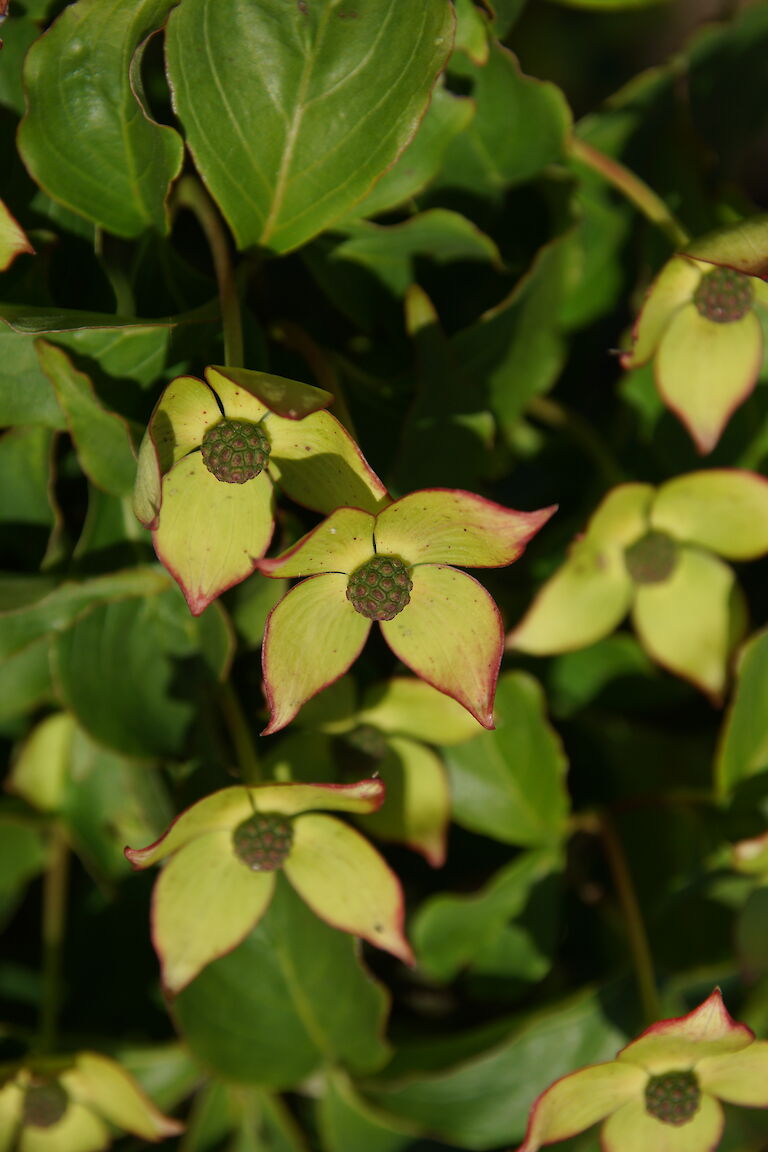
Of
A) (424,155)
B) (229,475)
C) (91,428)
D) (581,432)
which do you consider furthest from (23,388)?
(581,432)

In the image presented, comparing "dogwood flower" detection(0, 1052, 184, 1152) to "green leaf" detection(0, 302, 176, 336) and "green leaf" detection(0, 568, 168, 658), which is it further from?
"green leaf" detection(0, 302, 176, 336)

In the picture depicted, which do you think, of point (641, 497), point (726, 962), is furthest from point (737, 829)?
point (641, 497)

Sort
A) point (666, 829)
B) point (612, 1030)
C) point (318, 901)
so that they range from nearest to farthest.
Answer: point (318, 901) → point (612, 1030) → point (666, 829)

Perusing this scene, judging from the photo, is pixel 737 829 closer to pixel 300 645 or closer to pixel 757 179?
pixel 300 645

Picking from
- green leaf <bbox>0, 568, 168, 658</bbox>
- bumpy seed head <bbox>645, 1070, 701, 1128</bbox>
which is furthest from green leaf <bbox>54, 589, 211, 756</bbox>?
bumpy seed head <bbox>645, 1070, 701, 1128</bbox>

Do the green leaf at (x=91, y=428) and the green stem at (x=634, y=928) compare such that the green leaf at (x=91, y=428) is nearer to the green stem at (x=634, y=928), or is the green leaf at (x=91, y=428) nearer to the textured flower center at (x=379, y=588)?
the textured flower center at (x=379, y=588)
